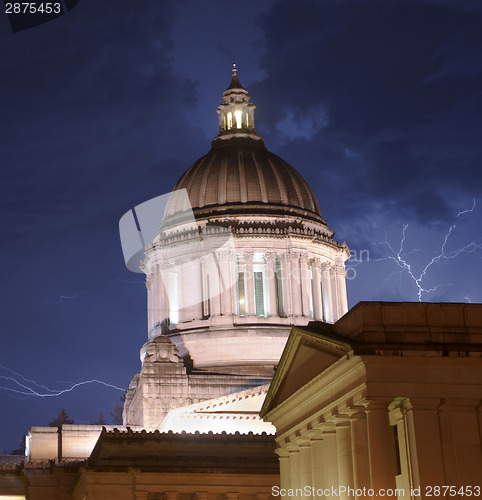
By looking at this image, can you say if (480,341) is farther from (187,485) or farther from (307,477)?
(187,485)

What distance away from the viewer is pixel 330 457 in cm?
4431

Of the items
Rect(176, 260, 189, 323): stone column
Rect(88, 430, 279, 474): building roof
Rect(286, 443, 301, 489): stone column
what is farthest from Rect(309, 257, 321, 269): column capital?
Rect(286, 443, 301, 489): stone column

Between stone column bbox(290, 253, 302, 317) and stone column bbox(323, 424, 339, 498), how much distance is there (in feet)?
142

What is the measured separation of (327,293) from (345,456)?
50936 mm

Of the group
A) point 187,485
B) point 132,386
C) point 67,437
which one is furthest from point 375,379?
point 132,386

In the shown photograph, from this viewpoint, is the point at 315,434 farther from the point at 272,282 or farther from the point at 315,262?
the point at 315,262

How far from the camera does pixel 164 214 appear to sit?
96125mm

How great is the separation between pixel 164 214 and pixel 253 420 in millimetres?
26945

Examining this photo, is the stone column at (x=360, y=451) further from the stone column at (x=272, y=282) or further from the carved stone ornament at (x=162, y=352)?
the stone column at (x=272, y=282)

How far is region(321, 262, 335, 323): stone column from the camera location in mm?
92062

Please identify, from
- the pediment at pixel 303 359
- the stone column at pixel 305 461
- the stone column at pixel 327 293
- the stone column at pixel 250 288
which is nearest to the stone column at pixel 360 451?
the pediment at pixel 303 359

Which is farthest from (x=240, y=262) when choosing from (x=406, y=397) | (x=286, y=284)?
(x=406, y=397)

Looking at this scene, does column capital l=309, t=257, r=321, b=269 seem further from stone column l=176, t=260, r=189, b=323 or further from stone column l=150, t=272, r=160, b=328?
stone column l=150, t=272, r=160, b=328

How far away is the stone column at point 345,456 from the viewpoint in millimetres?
41656
